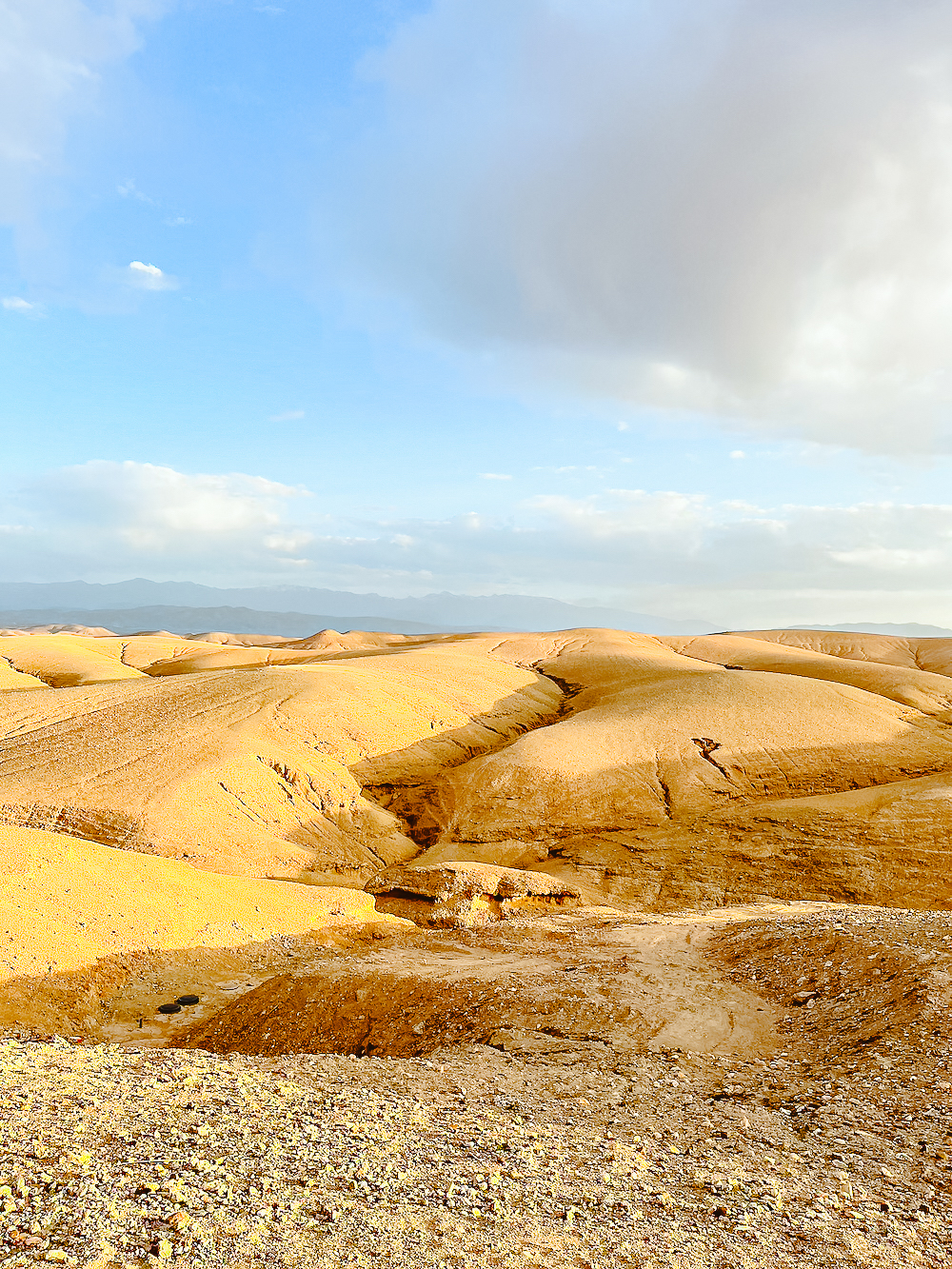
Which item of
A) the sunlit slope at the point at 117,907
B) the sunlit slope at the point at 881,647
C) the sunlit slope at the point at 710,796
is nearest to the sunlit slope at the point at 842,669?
the sunlit slope at the point at 710,796

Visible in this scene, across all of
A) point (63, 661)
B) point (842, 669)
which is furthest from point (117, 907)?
point (842, 669)

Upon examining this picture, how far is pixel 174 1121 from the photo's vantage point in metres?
6.77

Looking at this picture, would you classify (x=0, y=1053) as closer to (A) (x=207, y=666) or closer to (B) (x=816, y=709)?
(B) (x=816, y=709)

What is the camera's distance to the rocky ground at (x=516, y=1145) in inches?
207

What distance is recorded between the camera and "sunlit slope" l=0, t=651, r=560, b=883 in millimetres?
20469

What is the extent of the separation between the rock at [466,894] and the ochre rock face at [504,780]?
1650 mm

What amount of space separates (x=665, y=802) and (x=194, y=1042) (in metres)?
19.7

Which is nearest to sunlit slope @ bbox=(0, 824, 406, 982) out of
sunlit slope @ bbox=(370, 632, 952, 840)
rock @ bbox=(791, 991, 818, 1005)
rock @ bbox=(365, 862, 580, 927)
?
rock @ bbox=(365, 862, 580, 927)

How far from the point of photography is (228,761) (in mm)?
23406

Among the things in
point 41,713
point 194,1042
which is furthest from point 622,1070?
point 41,713

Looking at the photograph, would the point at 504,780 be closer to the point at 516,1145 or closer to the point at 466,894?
the point at 466,894

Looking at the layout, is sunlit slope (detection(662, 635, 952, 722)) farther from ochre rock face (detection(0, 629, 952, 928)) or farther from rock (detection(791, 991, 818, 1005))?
rock (detection(791, 991, 818, 1005))

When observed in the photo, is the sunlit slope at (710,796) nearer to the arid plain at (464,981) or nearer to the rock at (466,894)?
the arid plain at (464,981)

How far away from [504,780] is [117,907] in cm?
1518
